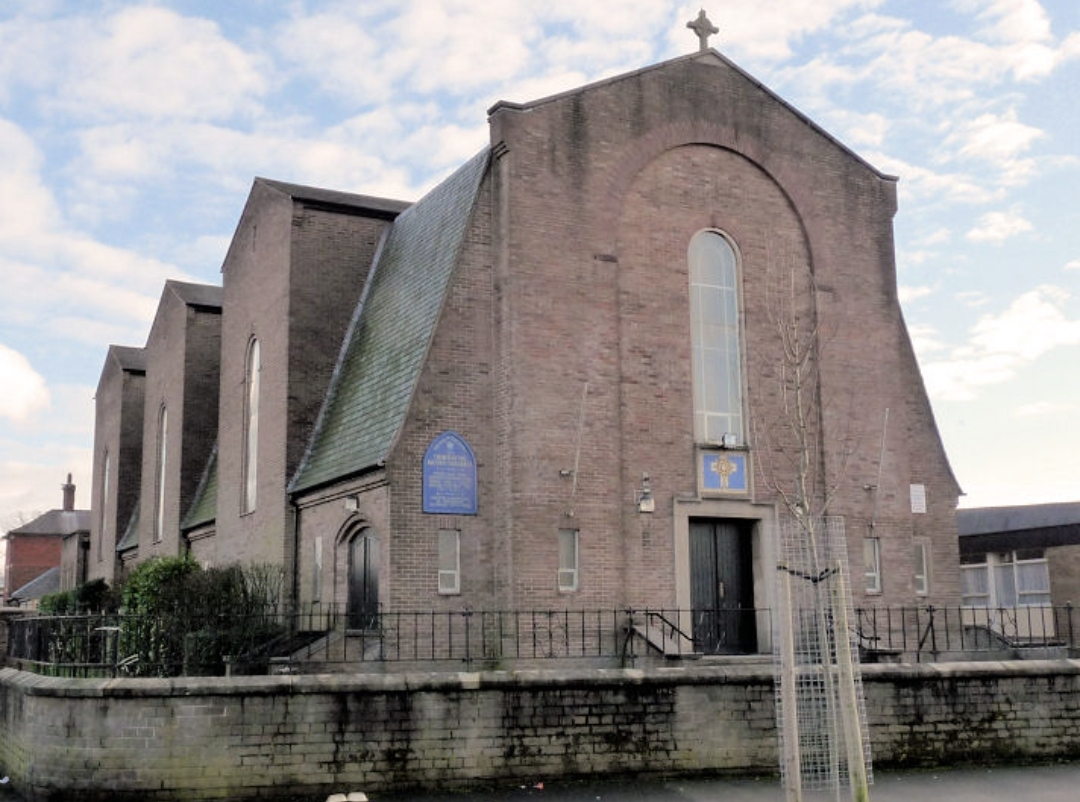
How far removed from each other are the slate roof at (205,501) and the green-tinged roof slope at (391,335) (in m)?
7.64

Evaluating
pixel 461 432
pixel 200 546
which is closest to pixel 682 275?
pixel 461 432

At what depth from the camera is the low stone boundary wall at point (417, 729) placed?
41.2 feet

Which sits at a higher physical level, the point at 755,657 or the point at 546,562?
the point at 546,562

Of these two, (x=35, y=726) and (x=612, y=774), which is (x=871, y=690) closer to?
(x=612, y=774)

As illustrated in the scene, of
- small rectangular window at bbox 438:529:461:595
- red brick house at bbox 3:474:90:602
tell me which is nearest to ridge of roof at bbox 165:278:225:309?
small rectangular window at bbox 438:529:461:595

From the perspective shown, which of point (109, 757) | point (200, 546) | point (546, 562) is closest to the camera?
point (109, 757)

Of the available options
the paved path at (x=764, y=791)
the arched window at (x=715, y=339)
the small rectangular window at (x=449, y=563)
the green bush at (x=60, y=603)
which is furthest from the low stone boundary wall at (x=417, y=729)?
the green bush at (x=60, y=603)

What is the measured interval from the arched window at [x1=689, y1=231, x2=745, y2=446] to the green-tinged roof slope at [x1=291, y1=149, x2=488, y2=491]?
4555 mm

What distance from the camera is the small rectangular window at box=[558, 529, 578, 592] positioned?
19.2 meters

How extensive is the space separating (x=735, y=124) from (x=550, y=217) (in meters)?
4.57

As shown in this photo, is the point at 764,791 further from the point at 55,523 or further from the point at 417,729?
the point at 55,523

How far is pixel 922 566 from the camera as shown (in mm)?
22766

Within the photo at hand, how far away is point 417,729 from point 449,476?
22.5ft

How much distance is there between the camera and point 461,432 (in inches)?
774
